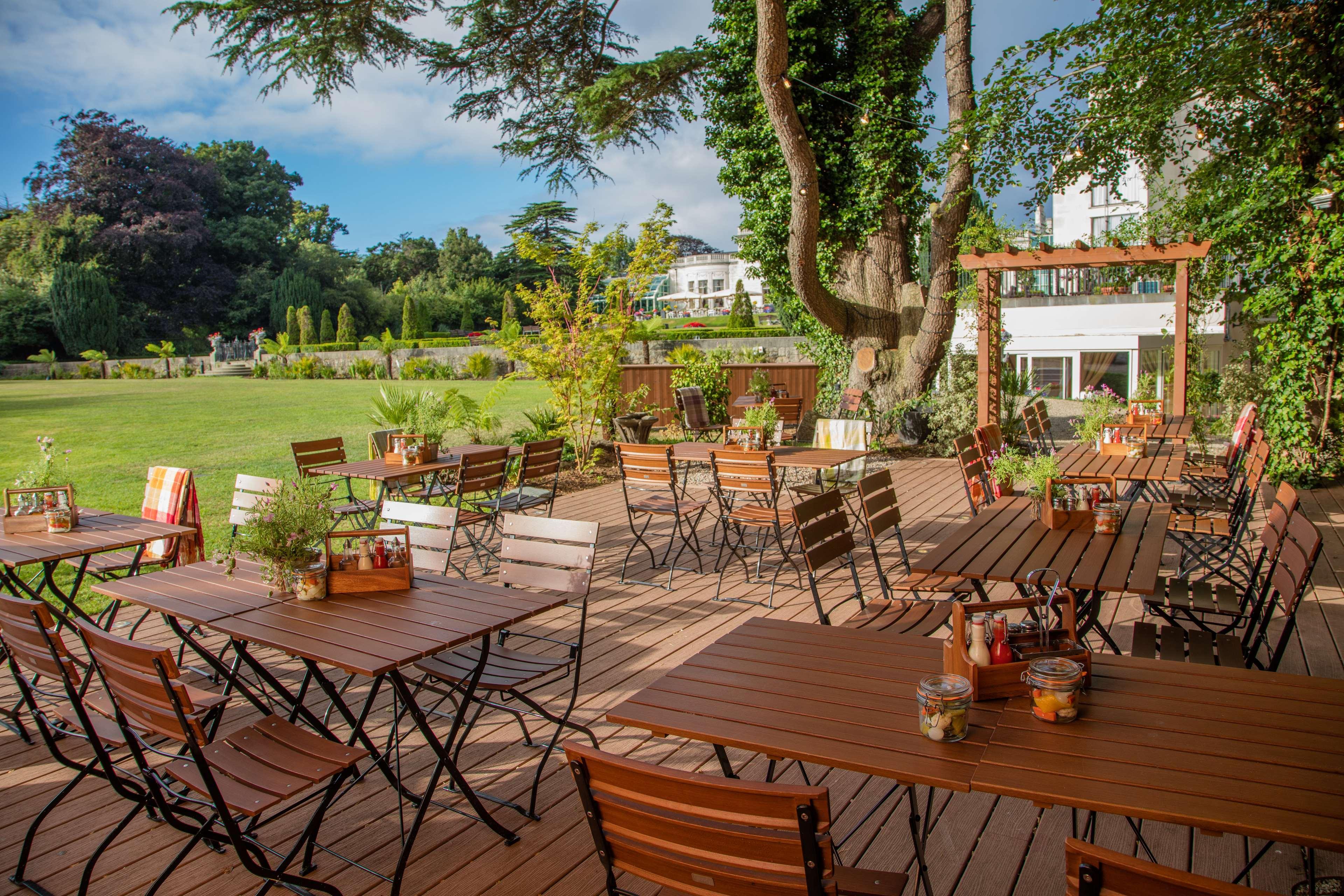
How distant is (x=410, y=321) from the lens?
1384 inches

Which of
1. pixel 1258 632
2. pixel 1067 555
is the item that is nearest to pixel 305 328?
pixel 1067 555

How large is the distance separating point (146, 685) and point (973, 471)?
14.9 ft

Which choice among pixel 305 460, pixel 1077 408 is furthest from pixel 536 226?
pixel 305 460

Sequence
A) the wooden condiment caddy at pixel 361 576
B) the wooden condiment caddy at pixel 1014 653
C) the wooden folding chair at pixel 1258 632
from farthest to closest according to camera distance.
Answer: the wooden condiment caddy at pixel 361 576
the wooden folding chair at pixel 1258 632
the wooden condiment caddy at pixel 1014 653

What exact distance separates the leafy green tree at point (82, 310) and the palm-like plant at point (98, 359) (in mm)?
1743

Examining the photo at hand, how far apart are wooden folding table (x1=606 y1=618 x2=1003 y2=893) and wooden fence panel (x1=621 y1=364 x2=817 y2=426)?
1186 centimetres

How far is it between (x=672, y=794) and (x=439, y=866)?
1.54 metres

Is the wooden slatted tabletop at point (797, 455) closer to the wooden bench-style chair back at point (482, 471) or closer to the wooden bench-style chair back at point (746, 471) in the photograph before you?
the wooden bench-style chair back at point (746, 471)

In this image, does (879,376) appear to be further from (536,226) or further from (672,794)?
(536,226)

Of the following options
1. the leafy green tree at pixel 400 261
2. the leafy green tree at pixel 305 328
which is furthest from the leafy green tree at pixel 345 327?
the leafy green tree at pixel 400 261

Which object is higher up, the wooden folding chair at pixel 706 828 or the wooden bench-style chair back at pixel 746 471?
the wooden bench-style chair back at pixel 746 471

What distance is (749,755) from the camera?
3.23 meters

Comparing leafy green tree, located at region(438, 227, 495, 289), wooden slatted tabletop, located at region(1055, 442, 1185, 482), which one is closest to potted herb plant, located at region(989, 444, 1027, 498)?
wooden slatted tabletop, located at region(1055, 442, 1185, 482)

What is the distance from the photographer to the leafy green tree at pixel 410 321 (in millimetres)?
A: 34938
